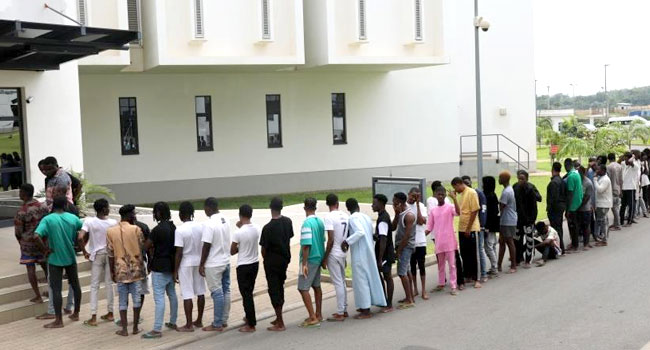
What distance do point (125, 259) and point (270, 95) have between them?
54.8 ft

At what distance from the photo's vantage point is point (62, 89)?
1584 centimetres

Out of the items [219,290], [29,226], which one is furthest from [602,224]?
[29,226]

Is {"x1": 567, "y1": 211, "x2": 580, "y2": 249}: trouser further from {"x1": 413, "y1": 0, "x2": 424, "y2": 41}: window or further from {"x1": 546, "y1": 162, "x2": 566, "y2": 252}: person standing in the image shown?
{"x1": 413, "y1": 0, "x2": 424, "y2": 41}: window

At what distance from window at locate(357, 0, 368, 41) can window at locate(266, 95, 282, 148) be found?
3.90m

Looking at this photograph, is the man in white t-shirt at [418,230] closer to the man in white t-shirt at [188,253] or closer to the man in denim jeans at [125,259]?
the man in white t-shirt at [188,253]

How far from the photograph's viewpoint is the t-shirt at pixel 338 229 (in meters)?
9.66

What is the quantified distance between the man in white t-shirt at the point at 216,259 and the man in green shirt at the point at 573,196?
7935 mm

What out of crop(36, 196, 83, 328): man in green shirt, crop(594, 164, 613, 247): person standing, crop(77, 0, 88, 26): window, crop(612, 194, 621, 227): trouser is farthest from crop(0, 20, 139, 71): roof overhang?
crop(612, 194, 621, 227): trouser

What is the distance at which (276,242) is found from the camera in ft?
30.2

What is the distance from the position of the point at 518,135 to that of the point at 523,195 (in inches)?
794

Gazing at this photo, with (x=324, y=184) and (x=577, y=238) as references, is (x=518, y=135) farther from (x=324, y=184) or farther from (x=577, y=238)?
(x=577, y=238)

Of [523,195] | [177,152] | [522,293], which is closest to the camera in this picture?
[522,293]

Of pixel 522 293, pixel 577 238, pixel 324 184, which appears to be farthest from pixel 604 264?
pixel 324 184

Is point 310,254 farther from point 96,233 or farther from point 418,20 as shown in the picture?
point 418,20
